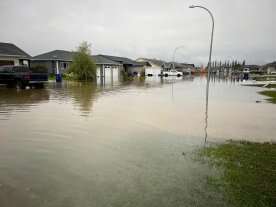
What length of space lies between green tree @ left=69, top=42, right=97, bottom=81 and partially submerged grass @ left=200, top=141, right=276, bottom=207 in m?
34.8

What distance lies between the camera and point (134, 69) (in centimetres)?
7519

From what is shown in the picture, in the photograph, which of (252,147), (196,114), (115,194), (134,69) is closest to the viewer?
(115,194)

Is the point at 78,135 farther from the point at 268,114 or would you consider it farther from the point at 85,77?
the point at 85,77

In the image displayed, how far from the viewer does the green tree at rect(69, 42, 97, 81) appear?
39625 millimetres

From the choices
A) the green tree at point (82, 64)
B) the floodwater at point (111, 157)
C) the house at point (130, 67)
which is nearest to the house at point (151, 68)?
the house at point (130, 67)

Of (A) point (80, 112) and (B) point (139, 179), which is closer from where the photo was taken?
(B) point (139, 179)

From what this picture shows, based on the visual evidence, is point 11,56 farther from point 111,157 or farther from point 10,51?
point 111,157

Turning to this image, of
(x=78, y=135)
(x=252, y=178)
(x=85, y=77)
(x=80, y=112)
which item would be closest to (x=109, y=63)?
(x=85, y=77)

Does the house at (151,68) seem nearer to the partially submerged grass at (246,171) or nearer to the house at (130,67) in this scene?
the house at (130,67)

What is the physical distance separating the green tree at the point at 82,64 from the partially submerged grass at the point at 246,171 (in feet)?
114

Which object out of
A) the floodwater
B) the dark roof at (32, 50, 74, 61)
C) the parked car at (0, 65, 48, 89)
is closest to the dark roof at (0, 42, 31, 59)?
the dark roof at (32, 50, 74, 61)

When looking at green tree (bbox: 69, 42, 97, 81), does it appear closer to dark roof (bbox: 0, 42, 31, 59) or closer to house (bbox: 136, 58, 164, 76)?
dark roof (bbox: 0, 42, 31, 59)

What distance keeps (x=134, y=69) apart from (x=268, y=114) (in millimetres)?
64361

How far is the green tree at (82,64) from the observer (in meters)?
39.6
